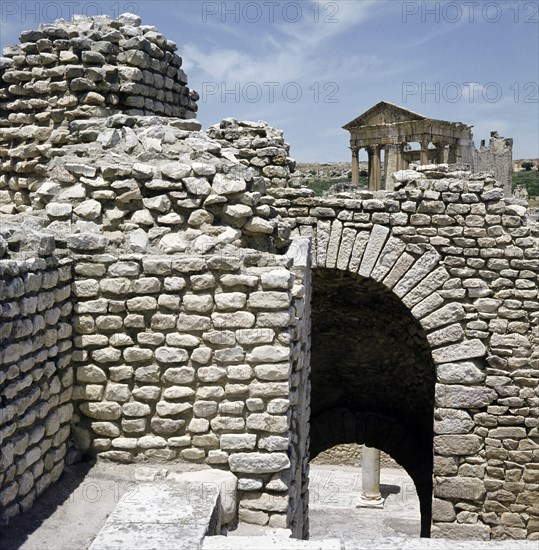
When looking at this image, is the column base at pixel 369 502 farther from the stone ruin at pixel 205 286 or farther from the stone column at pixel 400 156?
the stone column at pixel 400 156

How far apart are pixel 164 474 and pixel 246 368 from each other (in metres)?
0.72

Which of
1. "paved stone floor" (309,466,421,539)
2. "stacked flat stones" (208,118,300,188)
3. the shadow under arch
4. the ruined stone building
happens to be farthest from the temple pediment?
"stacked flat stones" (208,118,300,188)

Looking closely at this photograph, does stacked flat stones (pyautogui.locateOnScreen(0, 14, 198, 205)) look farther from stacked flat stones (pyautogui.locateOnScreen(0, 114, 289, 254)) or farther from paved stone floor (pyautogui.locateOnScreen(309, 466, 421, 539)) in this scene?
paved stone floor (pyautogui.locateOnScreen(309, 466, 421, 539))

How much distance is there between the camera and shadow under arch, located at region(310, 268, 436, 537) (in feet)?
29.9

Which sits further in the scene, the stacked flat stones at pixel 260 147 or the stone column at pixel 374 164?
the stone column at pixel 374 164

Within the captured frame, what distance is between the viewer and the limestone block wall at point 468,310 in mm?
7234

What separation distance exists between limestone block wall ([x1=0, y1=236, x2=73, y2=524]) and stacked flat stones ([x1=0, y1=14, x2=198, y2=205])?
94.8 inches

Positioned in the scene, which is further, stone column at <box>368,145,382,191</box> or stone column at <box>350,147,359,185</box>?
stone column at <box>350,147,359,185</box>

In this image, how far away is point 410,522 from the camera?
13.9 m

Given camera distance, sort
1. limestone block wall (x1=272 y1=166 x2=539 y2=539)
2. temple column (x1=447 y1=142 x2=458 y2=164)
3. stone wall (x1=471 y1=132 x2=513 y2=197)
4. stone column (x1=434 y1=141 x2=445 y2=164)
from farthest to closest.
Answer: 1. stone wall (x1=471 y1=132 x2=513 y2=197)
2. temple column (x1=447 y1=142 x2=458 y2=164)
3. stone column (x1=434 y1=141 x2=445 y2=164)
4. limestone block wall (x1=272 y1=166 x2=539 y2=539)

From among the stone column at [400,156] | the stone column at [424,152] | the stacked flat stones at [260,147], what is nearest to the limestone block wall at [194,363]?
the stacked flat stones at [260,147]

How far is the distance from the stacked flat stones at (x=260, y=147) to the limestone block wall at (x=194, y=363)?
12.6 ft

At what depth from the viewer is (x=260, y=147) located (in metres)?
7.70

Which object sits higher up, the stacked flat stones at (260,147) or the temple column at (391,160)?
the temple column at (391,160)
